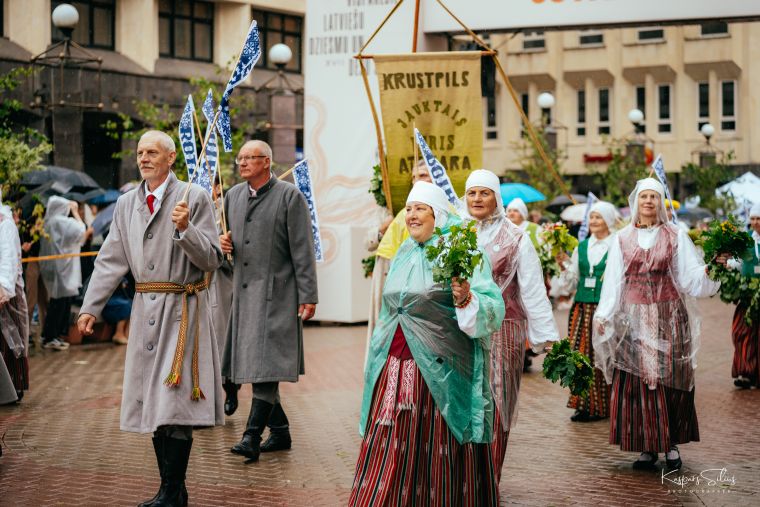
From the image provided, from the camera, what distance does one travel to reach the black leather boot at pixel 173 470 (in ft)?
22.0

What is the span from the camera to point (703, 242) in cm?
865

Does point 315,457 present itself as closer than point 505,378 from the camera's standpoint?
No

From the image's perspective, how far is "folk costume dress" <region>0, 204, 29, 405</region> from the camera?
8586 millimetres

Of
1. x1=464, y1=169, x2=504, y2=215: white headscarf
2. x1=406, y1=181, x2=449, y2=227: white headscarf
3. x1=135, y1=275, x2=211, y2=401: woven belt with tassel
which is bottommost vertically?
x1=135, y1=275, x2=211, y2=401: woven belt with tassel

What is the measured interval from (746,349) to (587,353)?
286cm

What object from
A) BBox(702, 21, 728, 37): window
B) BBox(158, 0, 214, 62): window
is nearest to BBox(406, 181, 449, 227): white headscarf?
BBox(158, 0, 214, 62): window

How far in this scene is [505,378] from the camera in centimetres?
723

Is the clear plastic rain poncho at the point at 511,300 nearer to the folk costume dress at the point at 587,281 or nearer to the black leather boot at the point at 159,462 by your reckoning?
the black leather boot at the point at 159,462

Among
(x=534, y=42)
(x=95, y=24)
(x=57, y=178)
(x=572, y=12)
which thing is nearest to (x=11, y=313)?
(x=57, y=178)

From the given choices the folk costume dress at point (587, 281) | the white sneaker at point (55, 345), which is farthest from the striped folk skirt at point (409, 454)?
the white sneaker at point (55, 345)

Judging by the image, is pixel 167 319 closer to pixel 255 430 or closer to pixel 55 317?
pixel 255 430

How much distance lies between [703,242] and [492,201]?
6.88 feet

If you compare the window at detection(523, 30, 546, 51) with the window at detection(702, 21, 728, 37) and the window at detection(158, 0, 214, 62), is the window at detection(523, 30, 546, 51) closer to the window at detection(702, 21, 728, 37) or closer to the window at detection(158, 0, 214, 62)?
the window at detection(702, 21, 728, 37)

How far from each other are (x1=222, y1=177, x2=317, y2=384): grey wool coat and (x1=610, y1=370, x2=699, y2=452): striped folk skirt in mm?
2328
